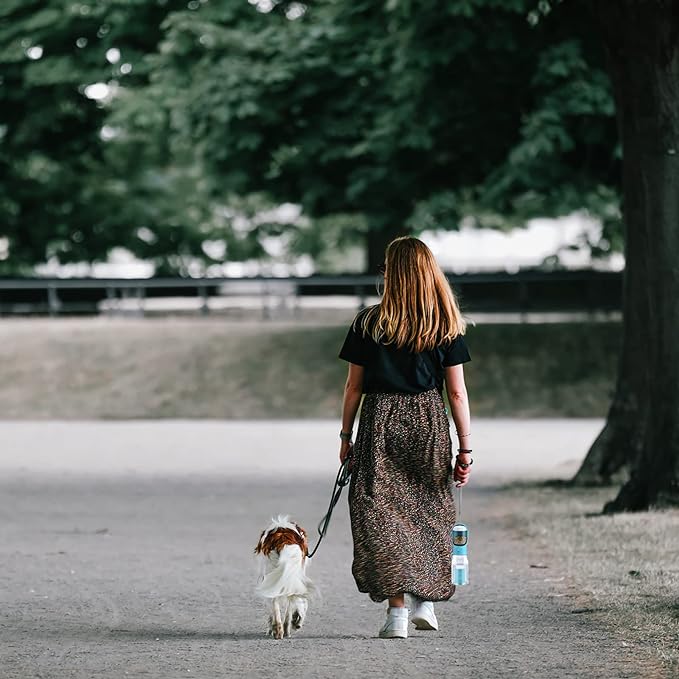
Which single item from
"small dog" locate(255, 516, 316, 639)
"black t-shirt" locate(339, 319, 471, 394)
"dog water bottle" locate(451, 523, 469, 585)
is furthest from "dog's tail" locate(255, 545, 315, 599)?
"black t-shirt" locate(339, 319, 471, 394)

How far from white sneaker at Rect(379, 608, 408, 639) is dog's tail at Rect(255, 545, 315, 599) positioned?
42cm

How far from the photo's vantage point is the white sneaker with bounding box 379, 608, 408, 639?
7363 millimetres

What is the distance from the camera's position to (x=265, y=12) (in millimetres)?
29562

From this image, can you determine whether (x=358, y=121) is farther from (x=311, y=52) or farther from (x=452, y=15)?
(x=452, y=15)

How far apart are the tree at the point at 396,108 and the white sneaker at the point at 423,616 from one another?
17176 millimetres

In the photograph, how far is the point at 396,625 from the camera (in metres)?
7.36

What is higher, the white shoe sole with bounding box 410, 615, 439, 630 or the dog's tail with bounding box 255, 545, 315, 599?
the dog's tail with bounding box 255, 545, 315, 599

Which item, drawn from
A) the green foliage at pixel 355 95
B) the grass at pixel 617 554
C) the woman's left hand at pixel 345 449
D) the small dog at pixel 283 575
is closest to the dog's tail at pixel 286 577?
the small dog at pixel 283 575

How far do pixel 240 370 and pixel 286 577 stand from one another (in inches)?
789

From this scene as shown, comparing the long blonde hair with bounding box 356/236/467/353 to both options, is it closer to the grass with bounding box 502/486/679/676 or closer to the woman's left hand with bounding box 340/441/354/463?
the woman's left hand with bounding box 340/441/354/463

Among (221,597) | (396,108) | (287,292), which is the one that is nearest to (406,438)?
(221,597)

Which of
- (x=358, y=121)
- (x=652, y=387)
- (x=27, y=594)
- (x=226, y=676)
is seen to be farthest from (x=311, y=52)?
(x=226, y=676)

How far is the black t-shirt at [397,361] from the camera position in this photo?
24.3 feet

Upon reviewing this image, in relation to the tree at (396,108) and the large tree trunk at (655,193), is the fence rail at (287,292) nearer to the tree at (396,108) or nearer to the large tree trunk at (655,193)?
the tree at (396,108)
